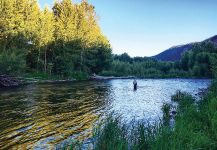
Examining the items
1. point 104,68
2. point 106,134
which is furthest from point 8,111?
point 104,68

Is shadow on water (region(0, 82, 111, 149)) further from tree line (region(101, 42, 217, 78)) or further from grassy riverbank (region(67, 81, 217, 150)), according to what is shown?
tree line (region(101, 42, 217, 78))

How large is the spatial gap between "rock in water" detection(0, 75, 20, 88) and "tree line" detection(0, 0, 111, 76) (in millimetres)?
1764

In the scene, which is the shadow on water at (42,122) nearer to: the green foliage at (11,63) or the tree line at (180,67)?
the green foliage at (11,63)

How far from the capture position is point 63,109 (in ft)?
91.7

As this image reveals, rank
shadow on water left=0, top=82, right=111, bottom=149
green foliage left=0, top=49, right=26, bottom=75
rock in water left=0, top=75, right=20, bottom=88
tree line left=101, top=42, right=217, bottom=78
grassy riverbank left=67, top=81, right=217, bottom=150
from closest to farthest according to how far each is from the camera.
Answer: grassy riverbank left=67, top=81, right=217, bottom=150, shadow on water left=0, top=82, right=111, bottom=149, rock in water left=0, top=75, right=20, bottom=88, green foliage left=0, top=49, right=26, bottom=75, tree line left=101, top=42, right=217, bottom=78

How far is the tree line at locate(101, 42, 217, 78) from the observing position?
104 meters

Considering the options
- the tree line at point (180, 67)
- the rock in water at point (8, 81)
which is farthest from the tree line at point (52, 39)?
the tree line at point (180, 67)

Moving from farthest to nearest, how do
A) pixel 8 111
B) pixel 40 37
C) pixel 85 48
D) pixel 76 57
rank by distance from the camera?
pixel 85 48 < pixel 76 57 < pixel 40 37 < pixel 8 111

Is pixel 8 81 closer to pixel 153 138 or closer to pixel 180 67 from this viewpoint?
pixel 153 138

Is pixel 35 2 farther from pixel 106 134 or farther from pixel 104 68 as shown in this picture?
pixel 106 134

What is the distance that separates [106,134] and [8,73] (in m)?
52.2

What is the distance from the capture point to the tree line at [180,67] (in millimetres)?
104125

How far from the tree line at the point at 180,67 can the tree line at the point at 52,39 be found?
13.1 metres

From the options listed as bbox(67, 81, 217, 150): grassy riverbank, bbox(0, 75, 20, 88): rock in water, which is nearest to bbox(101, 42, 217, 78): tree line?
bbox(0, 75, 20, 88): rock in water
